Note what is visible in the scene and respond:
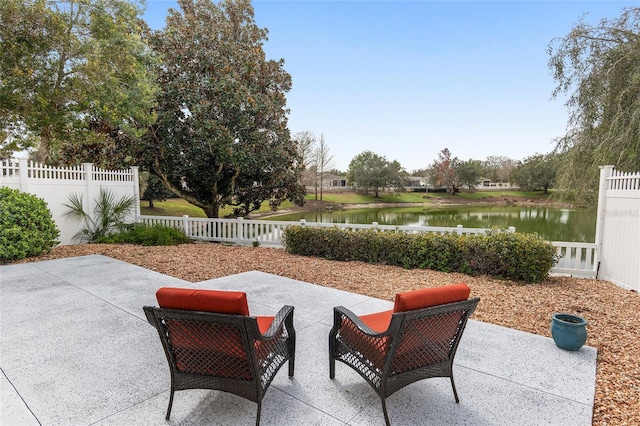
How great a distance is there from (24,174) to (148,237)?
9.40 ft

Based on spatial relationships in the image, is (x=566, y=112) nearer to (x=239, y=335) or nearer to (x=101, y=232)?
(x=239, y=335)

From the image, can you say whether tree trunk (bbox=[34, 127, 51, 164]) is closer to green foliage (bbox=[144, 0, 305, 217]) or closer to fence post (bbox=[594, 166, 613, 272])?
green foliage (bbox=[144, 0, 305, 217])

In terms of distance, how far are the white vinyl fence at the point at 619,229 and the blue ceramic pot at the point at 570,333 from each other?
303 centimetres

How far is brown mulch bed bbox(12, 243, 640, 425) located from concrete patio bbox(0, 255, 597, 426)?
0.16m

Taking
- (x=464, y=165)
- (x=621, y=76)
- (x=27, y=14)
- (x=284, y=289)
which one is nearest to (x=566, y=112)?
(x=621, y=76)

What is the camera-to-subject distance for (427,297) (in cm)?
199

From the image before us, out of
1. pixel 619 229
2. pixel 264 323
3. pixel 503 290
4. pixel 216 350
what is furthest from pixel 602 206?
pixel 216 350

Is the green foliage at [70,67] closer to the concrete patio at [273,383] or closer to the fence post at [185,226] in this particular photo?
the fence post at [185,226]

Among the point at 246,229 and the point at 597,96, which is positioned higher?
the point at 597,96

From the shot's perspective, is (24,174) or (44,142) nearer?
(24,174)

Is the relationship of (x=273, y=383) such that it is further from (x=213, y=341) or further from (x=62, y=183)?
(x=62, y=183)

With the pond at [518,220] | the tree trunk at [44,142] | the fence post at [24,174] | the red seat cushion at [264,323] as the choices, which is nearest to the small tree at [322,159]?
the pond at [518,220]

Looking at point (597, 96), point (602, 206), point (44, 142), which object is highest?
point (597, 96)

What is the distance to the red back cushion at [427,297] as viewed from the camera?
76.2 inches
